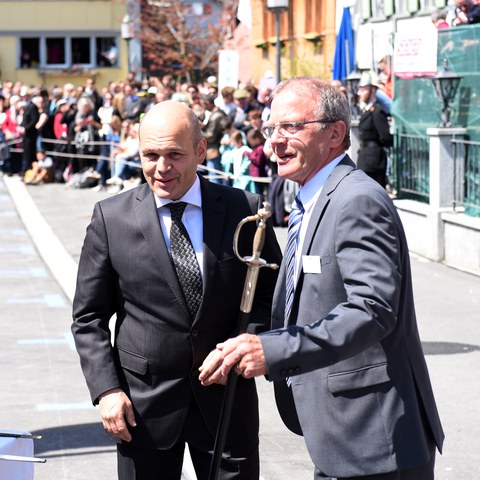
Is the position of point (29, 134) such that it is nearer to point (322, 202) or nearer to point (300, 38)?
point (300, 38)

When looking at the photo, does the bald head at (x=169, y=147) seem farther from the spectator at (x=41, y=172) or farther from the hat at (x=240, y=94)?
the spectator at (x=41, y=172)

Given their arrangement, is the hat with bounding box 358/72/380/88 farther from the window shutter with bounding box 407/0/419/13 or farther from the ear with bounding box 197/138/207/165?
the ear with bounding box 197/138/207/165

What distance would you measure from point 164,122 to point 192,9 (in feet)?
176

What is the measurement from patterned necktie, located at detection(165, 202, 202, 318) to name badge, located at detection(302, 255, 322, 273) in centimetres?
70

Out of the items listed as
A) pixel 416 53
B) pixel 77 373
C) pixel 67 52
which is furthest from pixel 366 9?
pixel 67 52

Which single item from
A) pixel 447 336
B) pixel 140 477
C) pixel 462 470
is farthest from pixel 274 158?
pixel 447 336

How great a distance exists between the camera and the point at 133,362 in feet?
13.8

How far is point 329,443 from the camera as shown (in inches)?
143

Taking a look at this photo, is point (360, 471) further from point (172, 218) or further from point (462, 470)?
point (462, 470)

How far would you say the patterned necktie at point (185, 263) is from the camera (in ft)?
13.8

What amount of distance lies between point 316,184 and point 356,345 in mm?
569

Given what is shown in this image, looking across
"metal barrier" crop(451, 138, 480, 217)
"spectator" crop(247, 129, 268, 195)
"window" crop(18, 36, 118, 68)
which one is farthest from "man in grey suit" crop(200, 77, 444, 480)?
"window" crop(18, 36, 118, 68)

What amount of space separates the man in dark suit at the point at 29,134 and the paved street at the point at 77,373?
13.1 metres

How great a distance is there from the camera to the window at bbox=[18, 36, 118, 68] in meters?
69.1
